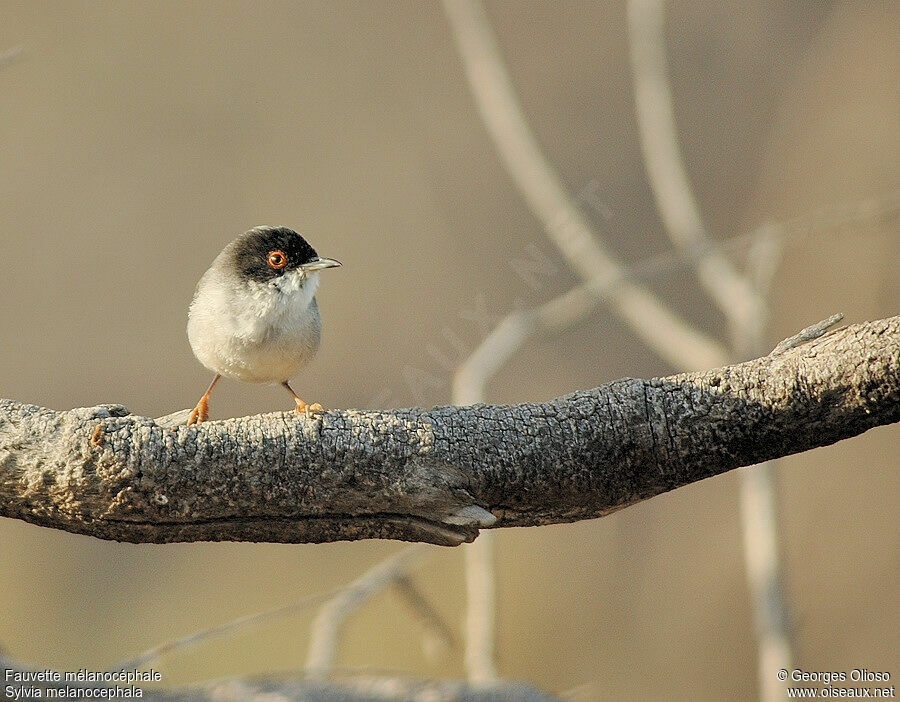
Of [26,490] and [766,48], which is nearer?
[26,490]

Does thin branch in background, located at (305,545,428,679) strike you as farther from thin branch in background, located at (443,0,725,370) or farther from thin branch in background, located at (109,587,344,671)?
thin branch in background, located at (443,0,725,370)

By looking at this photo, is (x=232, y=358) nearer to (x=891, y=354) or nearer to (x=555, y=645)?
(x=891, y=354)

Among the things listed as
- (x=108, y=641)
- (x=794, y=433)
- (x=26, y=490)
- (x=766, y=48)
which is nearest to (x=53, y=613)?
(x=108, y=641)

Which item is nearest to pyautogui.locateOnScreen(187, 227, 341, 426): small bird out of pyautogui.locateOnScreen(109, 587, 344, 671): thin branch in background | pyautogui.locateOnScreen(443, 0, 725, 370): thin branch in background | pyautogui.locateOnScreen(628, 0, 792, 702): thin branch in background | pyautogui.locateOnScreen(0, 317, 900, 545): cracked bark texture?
pyautogui.locateOnScreen(109, 587, 344, 671): thin branch in background

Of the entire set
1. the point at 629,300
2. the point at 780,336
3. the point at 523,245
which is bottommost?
the point at 629,300

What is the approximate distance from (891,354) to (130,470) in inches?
68.4

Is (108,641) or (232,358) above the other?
(232,358)

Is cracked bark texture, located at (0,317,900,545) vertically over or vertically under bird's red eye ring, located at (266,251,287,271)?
under

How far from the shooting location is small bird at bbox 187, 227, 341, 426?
3.06 metres

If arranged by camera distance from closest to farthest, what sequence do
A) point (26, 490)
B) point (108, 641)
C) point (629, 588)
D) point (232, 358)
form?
point (26, 490)
point (232, 358)
point (108, 641)
point (629, 588)

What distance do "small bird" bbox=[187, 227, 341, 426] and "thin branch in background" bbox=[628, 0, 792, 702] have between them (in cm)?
220

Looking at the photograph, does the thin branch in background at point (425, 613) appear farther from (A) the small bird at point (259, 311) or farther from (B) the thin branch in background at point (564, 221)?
(B) the thin branch in background at point (564, 221)

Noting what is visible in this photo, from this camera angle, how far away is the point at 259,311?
10.1 feet

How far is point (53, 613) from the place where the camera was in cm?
677
